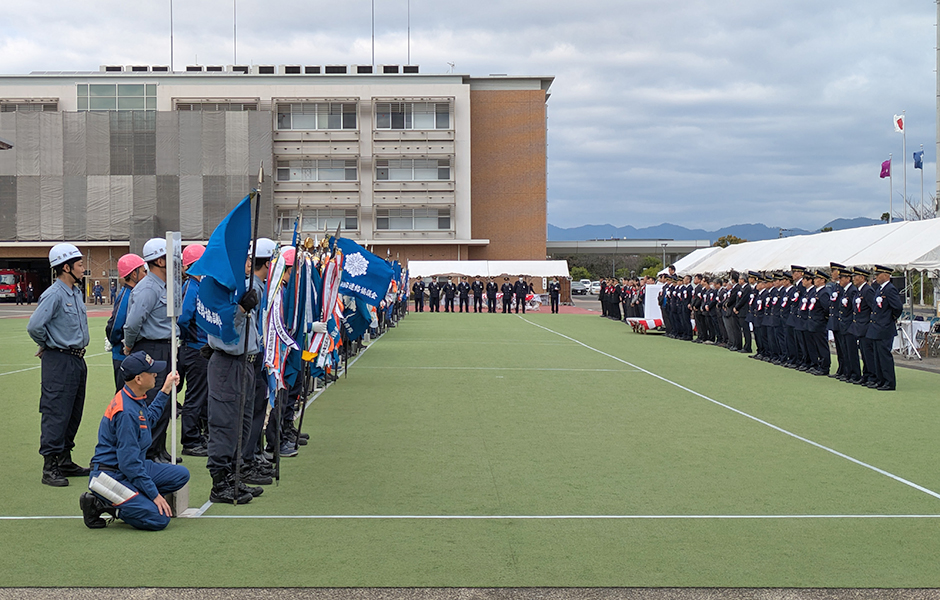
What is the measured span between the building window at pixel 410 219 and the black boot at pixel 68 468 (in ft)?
206

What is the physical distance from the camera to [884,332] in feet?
50.7

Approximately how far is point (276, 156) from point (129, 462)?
65613 mm

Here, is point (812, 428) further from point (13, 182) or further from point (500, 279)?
point (13, 182)

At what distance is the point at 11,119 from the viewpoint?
67125 mm

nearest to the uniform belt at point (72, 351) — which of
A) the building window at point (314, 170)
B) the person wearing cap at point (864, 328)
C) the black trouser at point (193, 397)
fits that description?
the black trouser at point (193, 397)

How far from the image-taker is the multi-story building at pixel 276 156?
222 ft

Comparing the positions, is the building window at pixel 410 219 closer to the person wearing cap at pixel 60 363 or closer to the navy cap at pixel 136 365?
the person wearing cap at pixel 60 363

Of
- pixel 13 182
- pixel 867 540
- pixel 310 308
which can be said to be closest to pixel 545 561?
pixel 867 540

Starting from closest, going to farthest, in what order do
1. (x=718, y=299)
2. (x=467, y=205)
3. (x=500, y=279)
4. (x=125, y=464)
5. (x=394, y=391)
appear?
(x=125, y=464)
(x=394, y=391)
(x=718, y=299)
(x=500, y=279)
(x=467, y=205)

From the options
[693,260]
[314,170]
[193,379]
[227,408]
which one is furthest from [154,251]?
[314,170]

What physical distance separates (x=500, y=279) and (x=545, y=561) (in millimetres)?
59900

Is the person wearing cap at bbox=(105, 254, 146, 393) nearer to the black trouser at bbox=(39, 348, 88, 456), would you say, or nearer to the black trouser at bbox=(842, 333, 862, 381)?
the black trouser at bbox=(39, 348, 88, 456)

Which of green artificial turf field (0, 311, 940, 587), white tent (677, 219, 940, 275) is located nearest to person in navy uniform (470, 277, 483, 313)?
white tent (677, 219, 940, 275)

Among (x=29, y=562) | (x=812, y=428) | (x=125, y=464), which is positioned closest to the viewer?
(x=29, y=562)
